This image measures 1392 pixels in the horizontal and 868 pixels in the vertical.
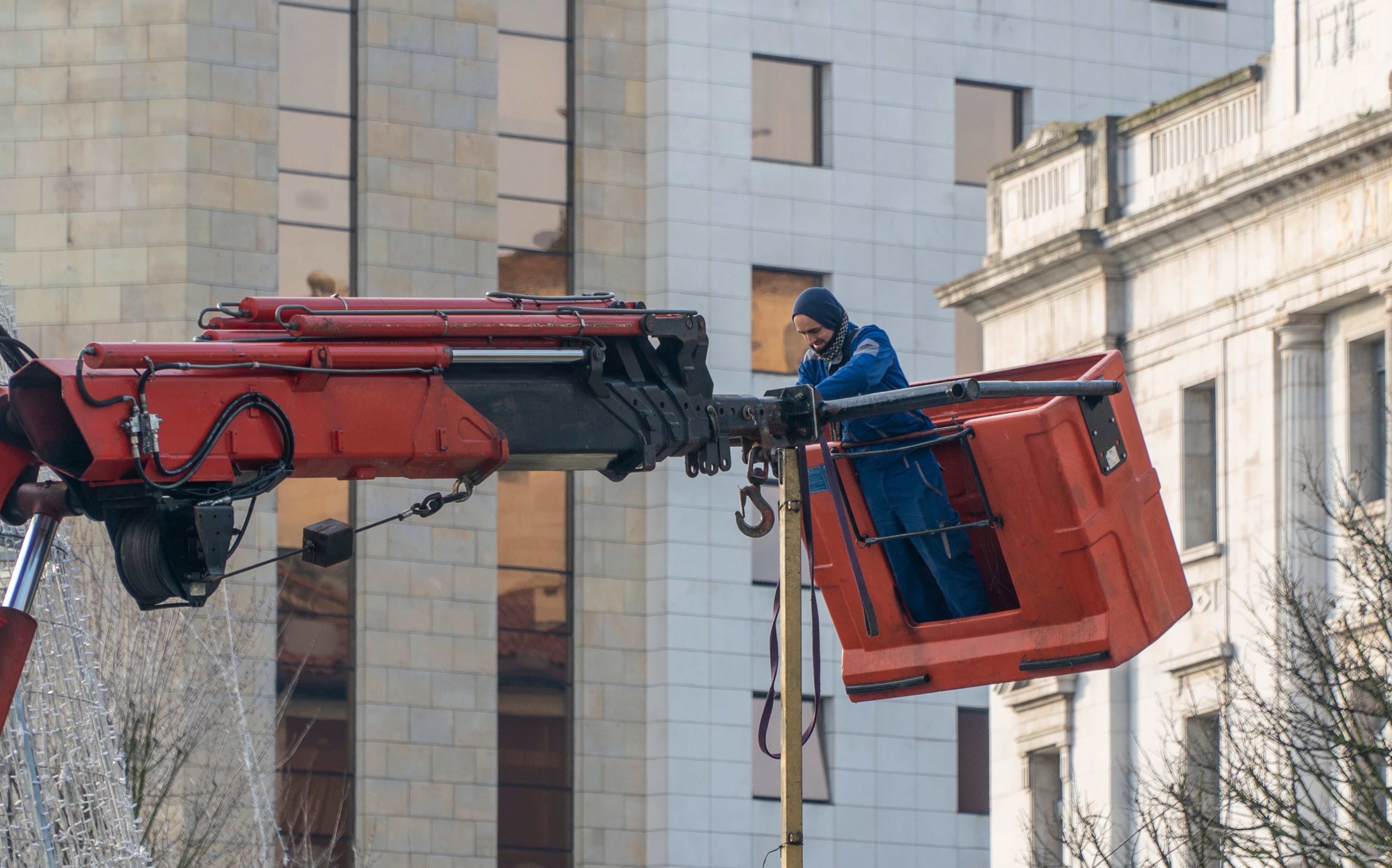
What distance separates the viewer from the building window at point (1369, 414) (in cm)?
3869

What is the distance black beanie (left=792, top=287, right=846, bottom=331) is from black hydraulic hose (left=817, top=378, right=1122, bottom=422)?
2.68 feet

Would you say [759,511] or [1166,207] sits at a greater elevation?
[1166,207]

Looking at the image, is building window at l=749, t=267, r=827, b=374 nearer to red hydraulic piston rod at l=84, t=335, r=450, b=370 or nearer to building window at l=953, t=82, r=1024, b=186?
building window at l=953, t=82, r=1024, b=186

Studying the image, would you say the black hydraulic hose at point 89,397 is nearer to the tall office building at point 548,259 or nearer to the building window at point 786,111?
the tall office building at point 548,259

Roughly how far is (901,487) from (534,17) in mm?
42094

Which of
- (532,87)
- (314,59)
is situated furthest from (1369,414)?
(314,59)

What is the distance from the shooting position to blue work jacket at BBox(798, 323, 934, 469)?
14555 mm

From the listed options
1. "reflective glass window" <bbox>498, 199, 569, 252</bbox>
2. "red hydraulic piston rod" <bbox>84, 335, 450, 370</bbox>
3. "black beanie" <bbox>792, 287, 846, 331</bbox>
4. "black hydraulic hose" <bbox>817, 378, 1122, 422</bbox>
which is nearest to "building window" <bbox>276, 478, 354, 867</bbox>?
"reflective glass window" <bbox>498, 199, 569, 252</bbox>

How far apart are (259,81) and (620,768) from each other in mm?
14186

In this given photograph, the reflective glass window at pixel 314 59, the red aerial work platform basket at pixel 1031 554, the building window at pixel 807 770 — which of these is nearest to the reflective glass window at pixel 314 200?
the reflective glass window at pixel 314 59

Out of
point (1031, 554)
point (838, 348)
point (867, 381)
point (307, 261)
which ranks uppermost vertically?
point (307, 261)

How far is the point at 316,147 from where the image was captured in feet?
177

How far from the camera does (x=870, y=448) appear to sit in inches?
598

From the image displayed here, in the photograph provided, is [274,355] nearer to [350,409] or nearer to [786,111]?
[350,409]
